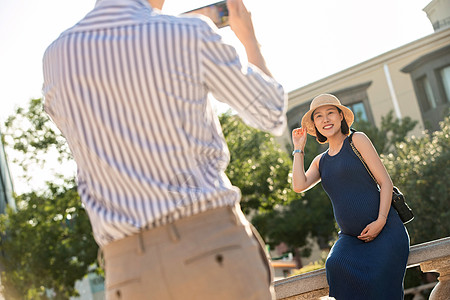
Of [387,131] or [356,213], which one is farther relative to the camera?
[387,131]

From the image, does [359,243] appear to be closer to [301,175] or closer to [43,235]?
[301,175]

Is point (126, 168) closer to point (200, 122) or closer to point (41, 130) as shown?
point (200, 122)

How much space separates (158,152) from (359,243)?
2.39 meters

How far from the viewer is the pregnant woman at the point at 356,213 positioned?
12.1ft

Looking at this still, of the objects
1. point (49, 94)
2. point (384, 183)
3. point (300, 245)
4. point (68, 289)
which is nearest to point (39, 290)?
point (68, 289)

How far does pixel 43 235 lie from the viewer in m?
19.2

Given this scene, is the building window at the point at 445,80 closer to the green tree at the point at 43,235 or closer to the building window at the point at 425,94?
the building window at the point at 425,94

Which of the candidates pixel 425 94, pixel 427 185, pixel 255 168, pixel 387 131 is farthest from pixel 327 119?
pixel 425 94

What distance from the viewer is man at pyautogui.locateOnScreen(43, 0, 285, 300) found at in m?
1.70

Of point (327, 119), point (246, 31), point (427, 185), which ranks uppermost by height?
point (246, 31)

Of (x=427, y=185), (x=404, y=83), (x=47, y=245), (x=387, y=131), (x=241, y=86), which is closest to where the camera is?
(x=241, y=86)

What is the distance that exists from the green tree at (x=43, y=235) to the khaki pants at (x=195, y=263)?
1722 centimetres

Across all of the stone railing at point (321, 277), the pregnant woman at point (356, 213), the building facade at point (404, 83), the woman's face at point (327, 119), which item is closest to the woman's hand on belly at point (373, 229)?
the pregnant woman at point (356, 213)

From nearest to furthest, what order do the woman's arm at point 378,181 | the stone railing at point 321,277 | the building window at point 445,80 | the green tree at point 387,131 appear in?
1. the woman's arm at point 378,181
2. the stone railing at point 321,277
3. the green tree at point 387,131
4. the building window at point 445,80
